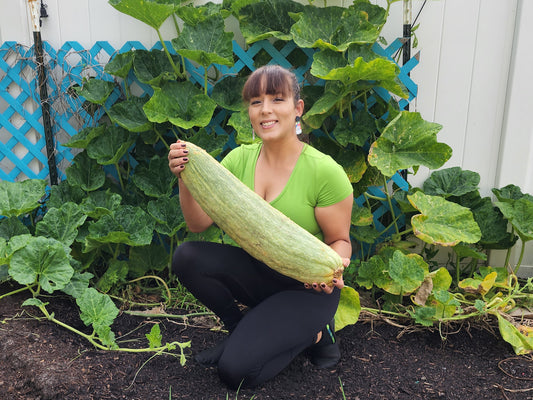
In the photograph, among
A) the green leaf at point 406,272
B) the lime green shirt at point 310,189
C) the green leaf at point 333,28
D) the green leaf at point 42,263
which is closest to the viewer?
the lime green shirt at point 310,189

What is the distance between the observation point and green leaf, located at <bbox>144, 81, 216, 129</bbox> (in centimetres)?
265

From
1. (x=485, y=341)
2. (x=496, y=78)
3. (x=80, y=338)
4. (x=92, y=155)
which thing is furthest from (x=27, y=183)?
(x=496, y=78)

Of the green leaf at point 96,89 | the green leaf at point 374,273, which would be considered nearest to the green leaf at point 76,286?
the green leaf at point 96,89

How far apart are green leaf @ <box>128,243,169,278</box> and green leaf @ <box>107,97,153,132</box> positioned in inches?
29.2

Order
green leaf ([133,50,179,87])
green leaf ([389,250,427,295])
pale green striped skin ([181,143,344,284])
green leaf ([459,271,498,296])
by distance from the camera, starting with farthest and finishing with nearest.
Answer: green leaf ([133,50,179,87]) → green leaf ([459,271,498,296]) → green leaf ([389,250,427,295]) → pale green striped skin ([181,143,344,284])

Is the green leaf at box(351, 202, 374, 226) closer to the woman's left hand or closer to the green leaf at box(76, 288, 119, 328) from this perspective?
the woman's left hand

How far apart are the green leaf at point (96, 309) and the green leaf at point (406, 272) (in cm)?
138

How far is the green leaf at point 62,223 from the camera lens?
2.52 metres

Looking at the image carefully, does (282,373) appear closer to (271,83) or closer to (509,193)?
(271,83)

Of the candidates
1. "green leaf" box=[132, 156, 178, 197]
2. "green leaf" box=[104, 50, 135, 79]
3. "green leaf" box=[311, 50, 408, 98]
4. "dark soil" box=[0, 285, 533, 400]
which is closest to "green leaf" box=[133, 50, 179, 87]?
"green leaf" box=[104, 50, 135, 79]

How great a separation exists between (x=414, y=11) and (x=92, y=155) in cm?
217

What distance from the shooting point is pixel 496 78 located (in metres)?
2.85

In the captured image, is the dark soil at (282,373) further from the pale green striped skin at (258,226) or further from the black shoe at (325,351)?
the pale green striped skin at (258,226)

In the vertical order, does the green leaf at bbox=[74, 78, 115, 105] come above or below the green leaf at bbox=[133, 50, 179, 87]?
below
